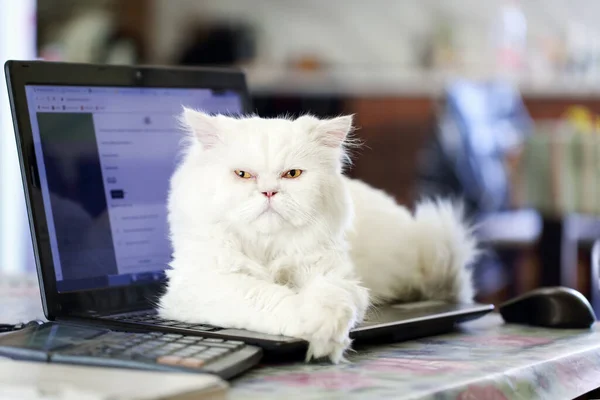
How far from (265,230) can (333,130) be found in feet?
0.55

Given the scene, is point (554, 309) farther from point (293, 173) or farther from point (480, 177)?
A: point (480, 177)

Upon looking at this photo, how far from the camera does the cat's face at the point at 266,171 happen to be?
92 centimetres

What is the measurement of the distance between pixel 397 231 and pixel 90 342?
56cm

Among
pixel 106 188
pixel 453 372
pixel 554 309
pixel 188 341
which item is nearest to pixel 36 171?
pixel 106 188

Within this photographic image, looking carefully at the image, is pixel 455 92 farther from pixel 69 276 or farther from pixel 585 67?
pixel 69 276


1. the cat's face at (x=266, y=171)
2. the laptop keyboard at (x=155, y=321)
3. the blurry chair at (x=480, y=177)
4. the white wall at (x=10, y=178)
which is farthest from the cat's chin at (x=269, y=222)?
the white wall at (x=10, y=178)

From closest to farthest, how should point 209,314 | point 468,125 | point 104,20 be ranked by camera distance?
point 209,314
point 468,125
point 104,20

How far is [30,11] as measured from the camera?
4.43 metres

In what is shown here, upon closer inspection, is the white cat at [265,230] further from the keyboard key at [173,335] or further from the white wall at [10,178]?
the white wall at [10,178]

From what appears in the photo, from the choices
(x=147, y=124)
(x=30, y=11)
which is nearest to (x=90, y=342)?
(x=147, y=124)

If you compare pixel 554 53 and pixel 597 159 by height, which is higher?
pixel 554 53

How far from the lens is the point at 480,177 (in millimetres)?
3936

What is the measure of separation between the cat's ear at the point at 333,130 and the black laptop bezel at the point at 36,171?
293mm

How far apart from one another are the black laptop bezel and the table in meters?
0.33
